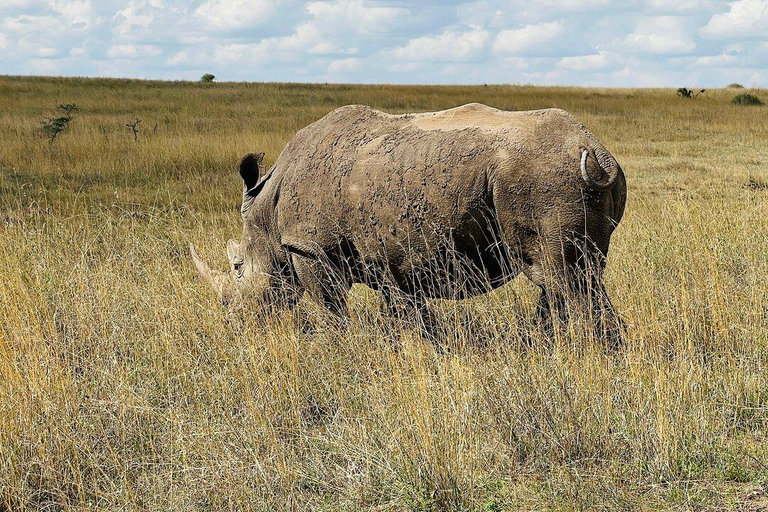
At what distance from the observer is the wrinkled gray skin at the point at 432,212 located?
5105mm

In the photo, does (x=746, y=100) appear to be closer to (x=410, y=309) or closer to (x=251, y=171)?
(x=251, y=171)

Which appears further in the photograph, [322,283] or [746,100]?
[746,100]

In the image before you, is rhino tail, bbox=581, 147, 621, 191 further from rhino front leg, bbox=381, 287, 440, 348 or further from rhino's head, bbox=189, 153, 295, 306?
rhino's head, bbox=189, 153, 295, 306

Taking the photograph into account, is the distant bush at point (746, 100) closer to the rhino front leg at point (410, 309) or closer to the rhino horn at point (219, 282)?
the rhino front leg at point (410, 309)

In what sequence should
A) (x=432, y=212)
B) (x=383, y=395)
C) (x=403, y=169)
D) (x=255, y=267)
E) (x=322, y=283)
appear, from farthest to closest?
(x=255, y=267) < (x=322, y=283) < (x=403, y=169) < (x=432, y=212) < (x=383, y=395)

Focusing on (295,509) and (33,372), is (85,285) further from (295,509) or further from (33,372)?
(295,509)

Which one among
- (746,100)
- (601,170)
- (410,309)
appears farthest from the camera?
(746,100)

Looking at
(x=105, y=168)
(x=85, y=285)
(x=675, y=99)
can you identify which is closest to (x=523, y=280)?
(x=85, y=285)

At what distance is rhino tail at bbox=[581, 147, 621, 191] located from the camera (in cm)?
499

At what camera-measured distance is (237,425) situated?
4703mm


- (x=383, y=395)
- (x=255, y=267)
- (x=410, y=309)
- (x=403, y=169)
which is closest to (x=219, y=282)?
(x=255, y=267)

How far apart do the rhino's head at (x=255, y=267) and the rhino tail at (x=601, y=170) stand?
7.99ft

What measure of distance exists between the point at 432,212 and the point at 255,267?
5.72ft

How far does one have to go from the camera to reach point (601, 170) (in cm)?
510
